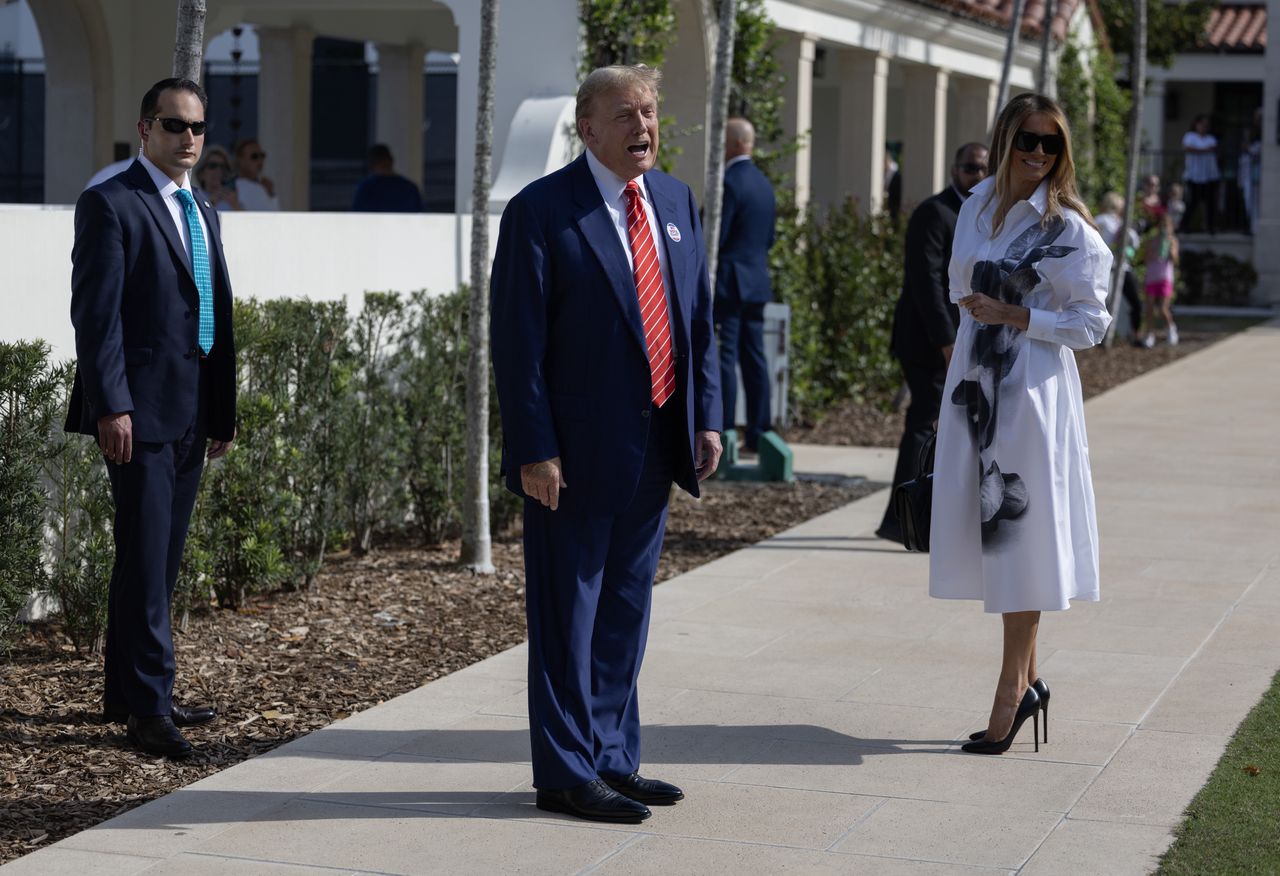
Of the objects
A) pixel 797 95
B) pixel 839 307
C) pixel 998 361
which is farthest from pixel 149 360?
pixel 797 95

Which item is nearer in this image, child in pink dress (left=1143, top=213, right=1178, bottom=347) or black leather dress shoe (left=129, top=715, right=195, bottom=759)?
black leather dress shoe (left=129, top=715, right=195, bottom=759)

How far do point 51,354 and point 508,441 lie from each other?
2673 mm

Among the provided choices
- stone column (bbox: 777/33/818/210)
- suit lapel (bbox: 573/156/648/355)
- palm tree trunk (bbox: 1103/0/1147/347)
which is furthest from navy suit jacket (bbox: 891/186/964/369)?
palm tree trunk (bbox: 1103/0/1147/347)

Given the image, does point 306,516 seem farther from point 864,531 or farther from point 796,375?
point 796,375

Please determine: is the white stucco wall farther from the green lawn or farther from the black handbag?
the green lawn

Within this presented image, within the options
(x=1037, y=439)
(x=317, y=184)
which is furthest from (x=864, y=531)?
(x=317, y=184)

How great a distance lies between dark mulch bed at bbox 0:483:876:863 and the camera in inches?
199

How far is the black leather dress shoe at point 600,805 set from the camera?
4.64m

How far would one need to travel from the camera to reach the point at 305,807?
4.79 m

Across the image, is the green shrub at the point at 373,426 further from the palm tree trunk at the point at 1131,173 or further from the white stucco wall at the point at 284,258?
the palm tree trunk at the point at 1131,173

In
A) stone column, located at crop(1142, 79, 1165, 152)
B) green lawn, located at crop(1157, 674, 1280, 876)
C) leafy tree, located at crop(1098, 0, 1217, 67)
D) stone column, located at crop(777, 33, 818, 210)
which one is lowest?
green lawn, located at crop(1157, 674, 1280, 876)

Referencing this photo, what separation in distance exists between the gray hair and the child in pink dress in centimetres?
1652

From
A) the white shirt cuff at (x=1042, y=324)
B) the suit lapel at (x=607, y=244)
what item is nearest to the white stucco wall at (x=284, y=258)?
the suit lapel at (x=607, y=244)

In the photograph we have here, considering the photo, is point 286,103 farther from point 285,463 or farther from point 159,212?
point 159,212
